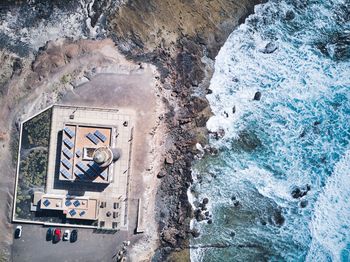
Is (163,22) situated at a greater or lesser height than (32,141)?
greater

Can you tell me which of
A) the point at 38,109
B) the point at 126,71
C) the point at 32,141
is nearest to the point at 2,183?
the point at 32,141

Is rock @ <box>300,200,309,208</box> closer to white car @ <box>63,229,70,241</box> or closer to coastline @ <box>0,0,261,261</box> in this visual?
coastline @ <box>0,0,261,261</box>

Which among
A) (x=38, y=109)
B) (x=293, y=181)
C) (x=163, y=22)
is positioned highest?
(x=163, y=22)

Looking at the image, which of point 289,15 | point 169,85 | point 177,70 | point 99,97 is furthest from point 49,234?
point 289,15

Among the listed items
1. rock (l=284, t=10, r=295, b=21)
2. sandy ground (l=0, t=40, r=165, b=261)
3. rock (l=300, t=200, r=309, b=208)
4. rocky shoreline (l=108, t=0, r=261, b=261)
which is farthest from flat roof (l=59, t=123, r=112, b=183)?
rock (l=284, t=10, r=295, b=21)

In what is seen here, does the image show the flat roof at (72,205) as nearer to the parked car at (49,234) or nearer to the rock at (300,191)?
the parked car at (49,234)

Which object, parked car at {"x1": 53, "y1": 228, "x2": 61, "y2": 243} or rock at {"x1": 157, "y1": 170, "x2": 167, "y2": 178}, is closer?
parked car at {"x1": 53, "y1": 228, "x2": 61, "y2": 243}

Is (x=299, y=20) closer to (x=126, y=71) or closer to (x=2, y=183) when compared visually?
(x=126, y=71)
